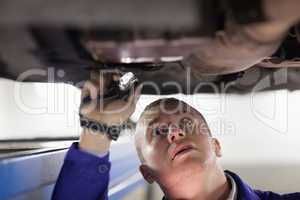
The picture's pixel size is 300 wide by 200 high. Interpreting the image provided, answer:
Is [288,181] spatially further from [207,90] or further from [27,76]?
[27,76]

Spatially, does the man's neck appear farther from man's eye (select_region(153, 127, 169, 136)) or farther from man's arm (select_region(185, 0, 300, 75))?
man's arm (select_region(185, 0, 300, 75))

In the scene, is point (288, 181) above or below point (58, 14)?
below

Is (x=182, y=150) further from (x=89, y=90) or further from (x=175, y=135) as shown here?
(x=89, y=90)

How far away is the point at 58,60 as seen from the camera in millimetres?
392

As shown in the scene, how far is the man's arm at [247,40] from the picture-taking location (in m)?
0.29

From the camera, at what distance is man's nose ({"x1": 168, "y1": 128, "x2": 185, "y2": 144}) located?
616 mm

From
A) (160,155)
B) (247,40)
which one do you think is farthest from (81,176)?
(247,40)

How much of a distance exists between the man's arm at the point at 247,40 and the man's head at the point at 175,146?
0.24m

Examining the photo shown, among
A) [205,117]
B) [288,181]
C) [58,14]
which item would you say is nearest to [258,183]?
[288,181]

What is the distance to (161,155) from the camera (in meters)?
0.64

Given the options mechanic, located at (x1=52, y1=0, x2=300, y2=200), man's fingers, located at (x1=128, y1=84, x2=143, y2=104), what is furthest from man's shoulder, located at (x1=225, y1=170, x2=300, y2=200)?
man's fingers, located at (x1=128, y1=84, x2=143, y2=104)

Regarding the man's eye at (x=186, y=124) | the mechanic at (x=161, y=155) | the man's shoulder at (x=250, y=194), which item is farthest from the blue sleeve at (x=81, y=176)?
the man's shoulder at (x=250, y=194)

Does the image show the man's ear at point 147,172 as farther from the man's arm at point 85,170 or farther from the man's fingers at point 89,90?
the man's fingers at point 89,90

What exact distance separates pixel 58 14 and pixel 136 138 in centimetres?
42
